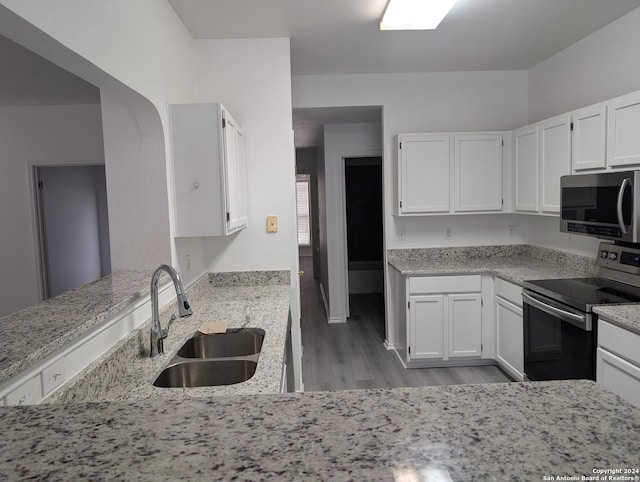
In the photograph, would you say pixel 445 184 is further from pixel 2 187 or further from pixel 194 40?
pixel 2 187

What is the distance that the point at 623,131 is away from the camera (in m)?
2.54

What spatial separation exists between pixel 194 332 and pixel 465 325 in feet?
7.97

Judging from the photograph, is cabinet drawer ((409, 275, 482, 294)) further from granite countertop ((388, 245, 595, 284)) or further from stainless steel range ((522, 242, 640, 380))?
stainless steel range ((522, 242, 640, 380))

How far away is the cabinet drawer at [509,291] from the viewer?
318cm

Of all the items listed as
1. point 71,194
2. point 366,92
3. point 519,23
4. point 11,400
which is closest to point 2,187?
point 71,194

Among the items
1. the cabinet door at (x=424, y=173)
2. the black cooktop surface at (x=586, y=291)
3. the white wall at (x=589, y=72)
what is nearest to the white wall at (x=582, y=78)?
the white wall at (x=589, y=72)

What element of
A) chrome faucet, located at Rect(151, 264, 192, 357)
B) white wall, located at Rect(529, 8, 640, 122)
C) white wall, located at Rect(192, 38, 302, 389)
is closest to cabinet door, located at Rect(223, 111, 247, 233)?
white wall, located at Rect(192, 38, 302, 389)

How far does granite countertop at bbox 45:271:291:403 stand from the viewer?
4.73 ft

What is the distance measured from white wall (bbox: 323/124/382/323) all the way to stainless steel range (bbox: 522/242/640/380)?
8.22 feet

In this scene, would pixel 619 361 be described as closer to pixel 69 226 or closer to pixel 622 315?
pixel 622 315

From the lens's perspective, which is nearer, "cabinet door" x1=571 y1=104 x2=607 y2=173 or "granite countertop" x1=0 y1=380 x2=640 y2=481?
"granite countertop" x1=0 y1=380 x2=640 y2=481

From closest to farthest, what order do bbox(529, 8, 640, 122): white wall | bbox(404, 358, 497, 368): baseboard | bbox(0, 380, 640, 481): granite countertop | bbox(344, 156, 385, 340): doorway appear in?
1. bbox(0, 380, 640, 481): granite countertop
2. bbox(529, 8, 640, 122): white wall
3. bbox(404, 358, 497, 368): baseboard
4. bbox(344, 156, 385, 340): doorway

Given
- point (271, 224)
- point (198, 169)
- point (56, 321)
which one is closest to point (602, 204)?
point (271, 224)

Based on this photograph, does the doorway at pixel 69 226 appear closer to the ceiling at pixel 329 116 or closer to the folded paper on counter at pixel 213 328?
the ceiling at pixel 329 116
